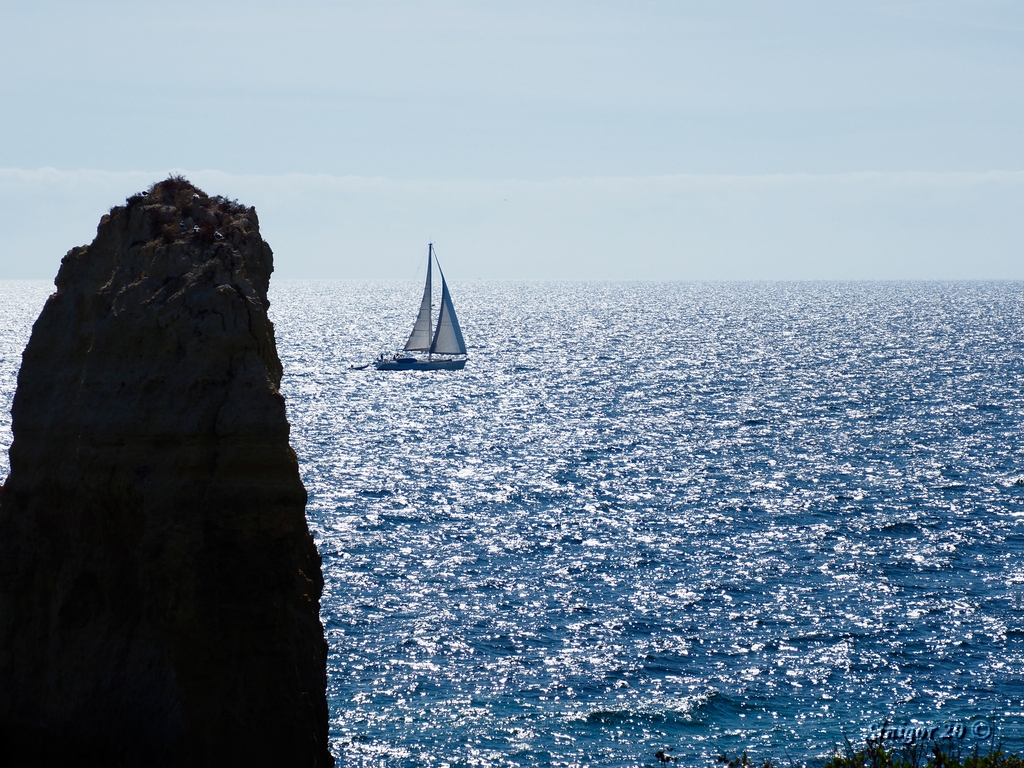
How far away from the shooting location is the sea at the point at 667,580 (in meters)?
30.7

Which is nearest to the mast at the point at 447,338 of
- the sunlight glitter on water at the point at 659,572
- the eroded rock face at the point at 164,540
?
the sunlight glitter on water at the point at 659,572

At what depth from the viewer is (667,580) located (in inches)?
1762

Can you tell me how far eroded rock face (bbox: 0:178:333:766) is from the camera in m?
17.7

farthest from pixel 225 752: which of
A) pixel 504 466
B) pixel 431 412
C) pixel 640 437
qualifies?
pixel 431 412

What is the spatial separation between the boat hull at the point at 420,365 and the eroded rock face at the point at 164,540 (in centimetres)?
11124

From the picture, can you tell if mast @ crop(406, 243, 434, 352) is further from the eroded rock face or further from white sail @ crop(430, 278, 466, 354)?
the eroded rock face

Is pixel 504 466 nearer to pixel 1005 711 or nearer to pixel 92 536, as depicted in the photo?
pixel 1005 711

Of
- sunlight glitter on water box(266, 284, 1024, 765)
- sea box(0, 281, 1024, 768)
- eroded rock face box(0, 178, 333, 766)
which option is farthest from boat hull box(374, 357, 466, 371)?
eroded rock face box(0, 178, 333, 766)

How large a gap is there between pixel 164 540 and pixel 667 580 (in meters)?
30.1

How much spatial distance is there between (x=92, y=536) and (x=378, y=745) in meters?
12.9

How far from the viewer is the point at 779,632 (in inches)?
1511

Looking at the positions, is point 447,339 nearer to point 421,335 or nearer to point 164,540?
point 421,335

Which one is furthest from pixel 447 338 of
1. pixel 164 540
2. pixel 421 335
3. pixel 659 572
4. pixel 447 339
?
pixel 164 540

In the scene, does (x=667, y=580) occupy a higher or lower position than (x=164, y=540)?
lower
